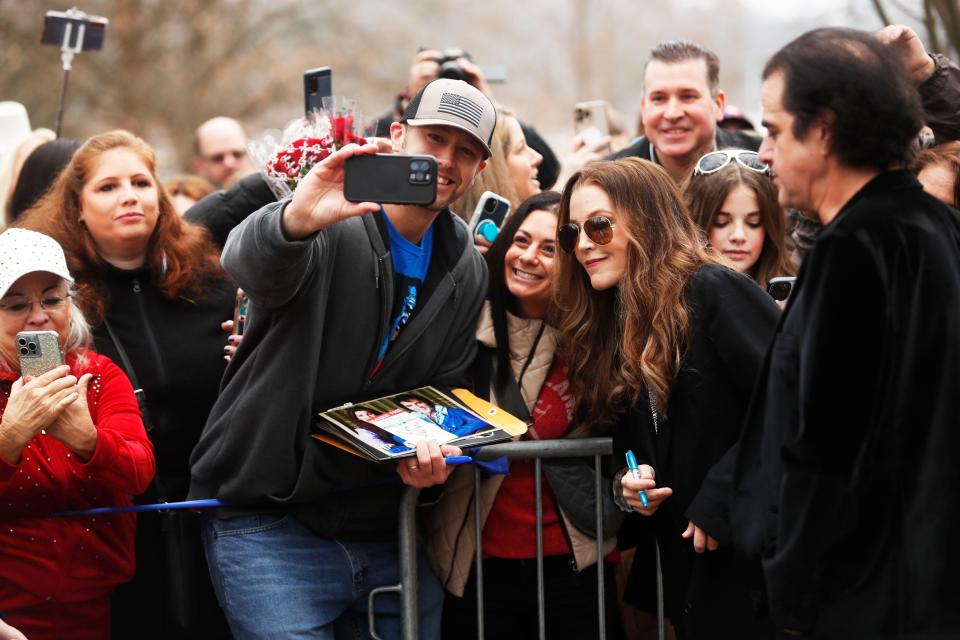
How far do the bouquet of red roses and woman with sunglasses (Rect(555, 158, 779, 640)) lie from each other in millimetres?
752

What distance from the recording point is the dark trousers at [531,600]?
162 inches

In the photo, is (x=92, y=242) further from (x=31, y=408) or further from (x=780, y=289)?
(x=780, y=289)

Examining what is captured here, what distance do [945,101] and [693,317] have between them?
152cm

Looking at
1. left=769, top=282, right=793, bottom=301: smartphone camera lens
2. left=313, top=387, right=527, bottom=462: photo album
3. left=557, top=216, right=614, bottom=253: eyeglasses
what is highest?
left=557, top=216, right=614, bottom=253: eyeglasses

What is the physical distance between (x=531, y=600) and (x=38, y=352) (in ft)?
6.07

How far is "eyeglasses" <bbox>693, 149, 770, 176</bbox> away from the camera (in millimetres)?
4535

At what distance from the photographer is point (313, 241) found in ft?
11.3

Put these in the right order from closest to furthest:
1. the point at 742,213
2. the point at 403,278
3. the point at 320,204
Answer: the point at 320,204, the point at 403,278, the point at 742,213

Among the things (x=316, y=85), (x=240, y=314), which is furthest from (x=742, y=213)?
(x=240, y=314)

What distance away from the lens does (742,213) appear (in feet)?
14.8

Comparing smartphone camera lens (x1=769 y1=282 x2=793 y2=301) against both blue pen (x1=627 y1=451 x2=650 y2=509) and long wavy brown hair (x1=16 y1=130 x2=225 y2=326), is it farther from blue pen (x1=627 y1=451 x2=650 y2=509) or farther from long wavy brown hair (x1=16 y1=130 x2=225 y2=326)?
long wavy brown hair (x1=16 y1=130 x2=225 y2=326)

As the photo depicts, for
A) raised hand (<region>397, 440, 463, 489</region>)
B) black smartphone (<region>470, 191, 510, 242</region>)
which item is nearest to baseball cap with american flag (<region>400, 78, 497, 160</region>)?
black smartphone (<region>470, 191, 510, 242</region>)

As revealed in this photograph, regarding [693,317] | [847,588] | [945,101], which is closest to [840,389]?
[847,588]

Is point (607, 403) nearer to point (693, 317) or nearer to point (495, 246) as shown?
point (693, 317)
